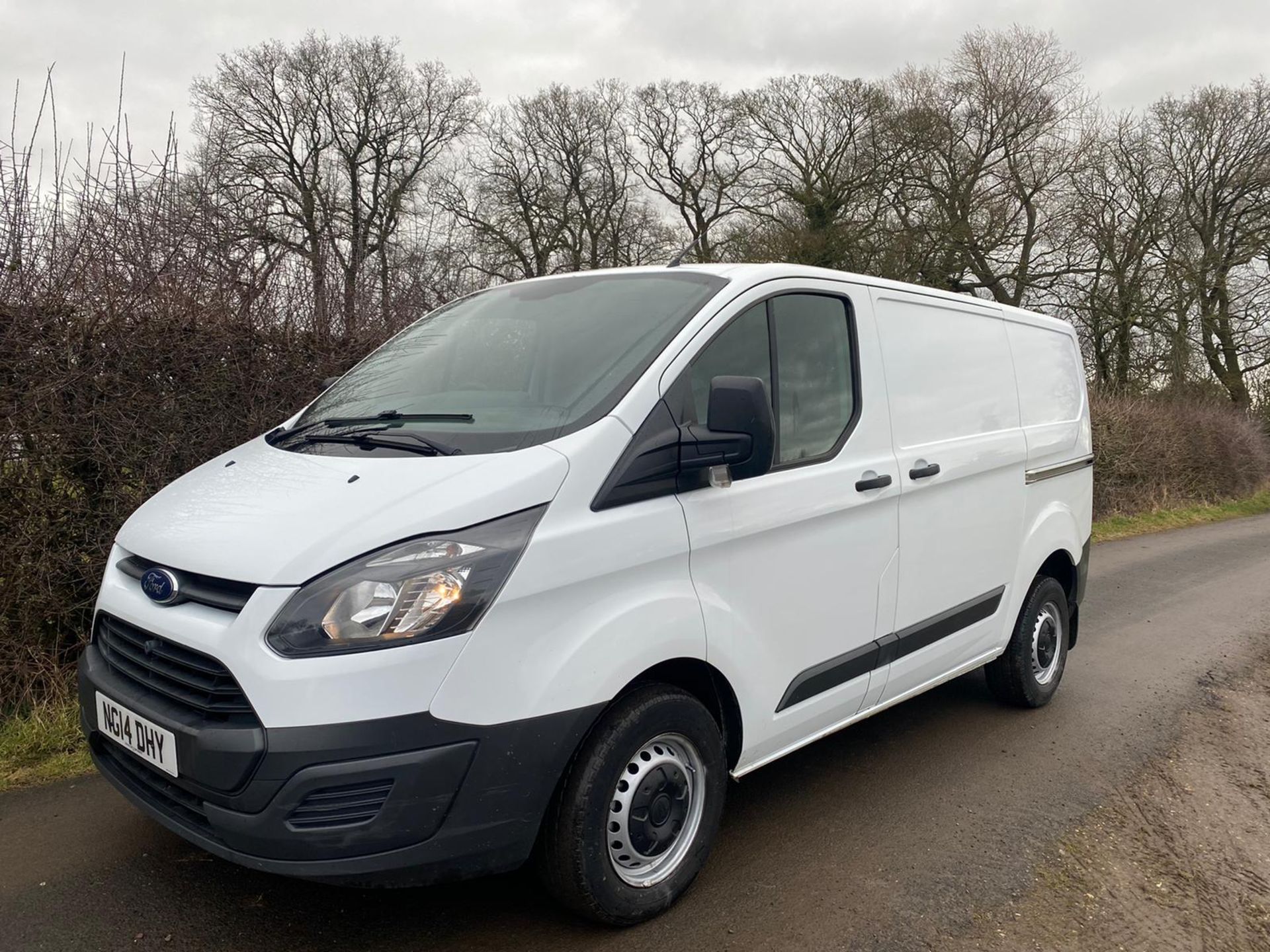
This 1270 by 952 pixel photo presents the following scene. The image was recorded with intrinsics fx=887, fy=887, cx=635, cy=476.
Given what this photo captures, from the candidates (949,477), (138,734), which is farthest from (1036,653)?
(138,734)

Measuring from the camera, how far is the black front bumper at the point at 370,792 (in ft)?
6.87

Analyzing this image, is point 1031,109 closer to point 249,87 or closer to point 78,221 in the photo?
point 249,87

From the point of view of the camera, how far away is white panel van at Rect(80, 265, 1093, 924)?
7.02ft

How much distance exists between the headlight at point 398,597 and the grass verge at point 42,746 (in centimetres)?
231

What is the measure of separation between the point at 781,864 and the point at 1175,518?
14.7 m

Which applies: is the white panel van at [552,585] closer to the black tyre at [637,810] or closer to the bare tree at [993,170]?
the black tyre at [637,810]

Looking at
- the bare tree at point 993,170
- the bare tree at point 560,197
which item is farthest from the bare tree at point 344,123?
the bare tree at point 993,170

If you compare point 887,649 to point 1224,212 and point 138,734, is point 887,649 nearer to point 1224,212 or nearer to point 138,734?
point 138,734

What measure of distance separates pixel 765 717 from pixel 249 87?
2473 cm

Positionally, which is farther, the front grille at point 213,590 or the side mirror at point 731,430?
the side mirror at point 731,430

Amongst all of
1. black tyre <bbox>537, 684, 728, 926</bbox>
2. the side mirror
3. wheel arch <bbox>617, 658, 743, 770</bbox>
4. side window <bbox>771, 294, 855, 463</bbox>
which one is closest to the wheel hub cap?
side window <bbox>771, 294, 855, 463</bbox>

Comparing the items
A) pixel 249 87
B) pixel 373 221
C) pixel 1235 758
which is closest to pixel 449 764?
pixel 1235 758

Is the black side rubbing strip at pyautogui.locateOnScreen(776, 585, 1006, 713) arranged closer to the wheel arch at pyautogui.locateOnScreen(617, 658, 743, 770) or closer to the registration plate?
the wheel arch at pyautogui.locateOnScreen(617, 658, 743, 770)

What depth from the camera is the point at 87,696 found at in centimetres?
263
